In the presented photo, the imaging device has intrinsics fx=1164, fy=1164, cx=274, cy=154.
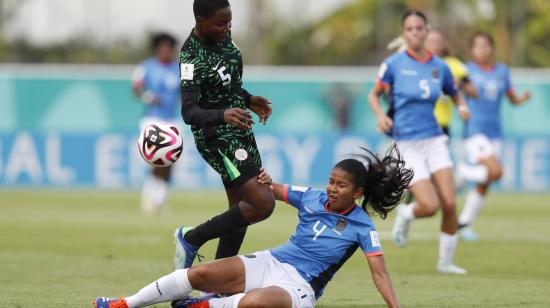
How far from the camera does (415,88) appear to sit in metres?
11.0

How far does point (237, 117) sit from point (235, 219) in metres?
0.85

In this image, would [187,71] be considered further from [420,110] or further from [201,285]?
[420,110]

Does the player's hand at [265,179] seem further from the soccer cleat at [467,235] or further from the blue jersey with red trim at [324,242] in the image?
the soccer cleat at [467,235]

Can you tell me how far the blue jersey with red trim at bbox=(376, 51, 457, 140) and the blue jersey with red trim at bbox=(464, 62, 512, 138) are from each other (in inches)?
→ 171

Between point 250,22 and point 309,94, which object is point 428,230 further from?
point 250,22

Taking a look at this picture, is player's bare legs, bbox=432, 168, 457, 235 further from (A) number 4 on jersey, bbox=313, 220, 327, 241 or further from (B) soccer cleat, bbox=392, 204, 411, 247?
(A) number 4 on jersey, bbox=313, 220, 327, 241

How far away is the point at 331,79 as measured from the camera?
25562 millimetres

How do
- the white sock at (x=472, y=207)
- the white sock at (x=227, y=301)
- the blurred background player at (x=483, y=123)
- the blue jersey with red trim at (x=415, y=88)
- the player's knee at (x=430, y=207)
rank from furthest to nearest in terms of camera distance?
1. the blurred background player at (x=483, y=123)
2. the white sock at (x=472, y=207)
3. the blue jersey with red trim at (x=415, y=88)
4. the player's knee at (x=430, y=207)
5. the white sock at (x=227, y=301)

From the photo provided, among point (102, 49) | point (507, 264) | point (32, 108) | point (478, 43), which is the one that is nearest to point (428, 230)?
point (478, 43)

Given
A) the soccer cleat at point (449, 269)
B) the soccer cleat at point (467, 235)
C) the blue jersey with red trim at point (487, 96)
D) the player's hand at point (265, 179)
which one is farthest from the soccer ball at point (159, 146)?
the blue jersey with red trim at point (487, 96)

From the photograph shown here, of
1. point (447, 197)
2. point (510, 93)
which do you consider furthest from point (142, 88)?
point (447, 197)

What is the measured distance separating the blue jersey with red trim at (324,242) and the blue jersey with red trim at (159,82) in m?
11.5

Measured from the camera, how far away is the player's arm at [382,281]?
23.2 ft

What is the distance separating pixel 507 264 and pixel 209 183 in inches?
512
